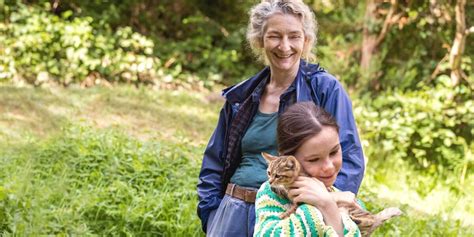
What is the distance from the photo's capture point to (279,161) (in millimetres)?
2438

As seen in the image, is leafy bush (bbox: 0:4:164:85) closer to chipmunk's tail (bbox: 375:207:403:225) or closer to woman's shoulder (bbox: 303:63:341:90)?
woman's shoulder (bbox: 303:63:341:90)

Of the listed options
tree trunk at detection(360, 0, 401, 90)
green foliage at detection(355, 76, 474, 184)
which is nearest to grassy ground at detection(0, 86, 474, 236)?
green foliage at detection(355, 76, 474, 184)

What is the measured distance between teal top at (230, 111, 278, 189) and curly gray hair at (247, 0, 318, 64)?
34 centimetres

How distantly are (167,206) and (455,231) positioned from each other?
206cm

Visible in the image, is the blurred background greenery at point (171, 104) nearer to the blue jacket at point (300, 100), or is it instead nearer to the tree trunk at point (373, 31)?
the tree trunk at point (373, 31)

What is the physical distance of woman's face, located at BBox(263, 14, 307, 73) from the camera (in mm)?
3195

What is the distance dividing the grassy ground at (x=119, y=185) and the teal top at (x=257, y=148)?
2.07 m

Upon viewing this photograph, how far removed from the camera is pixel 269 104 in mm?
3268

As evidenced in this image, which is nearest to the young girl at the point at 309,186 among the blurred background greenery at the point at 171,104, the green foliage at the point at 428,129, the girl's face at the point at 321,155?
the girl's face at the point at 321,155

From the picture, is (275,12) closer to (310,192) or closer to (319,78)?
(319,78)

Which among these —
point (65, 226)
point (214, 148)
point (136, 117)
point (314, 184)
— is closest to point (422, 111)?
point (136, 117)

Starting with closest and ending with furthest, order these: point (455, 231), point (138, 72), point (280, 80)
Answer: point (280, 80) → point (455, 231) → point (138, 72)

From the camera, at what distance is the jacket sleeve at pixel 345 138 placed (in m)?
2.98

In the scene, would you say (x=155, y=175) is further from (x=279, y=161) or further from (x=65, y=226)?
(x=279, y=161)
